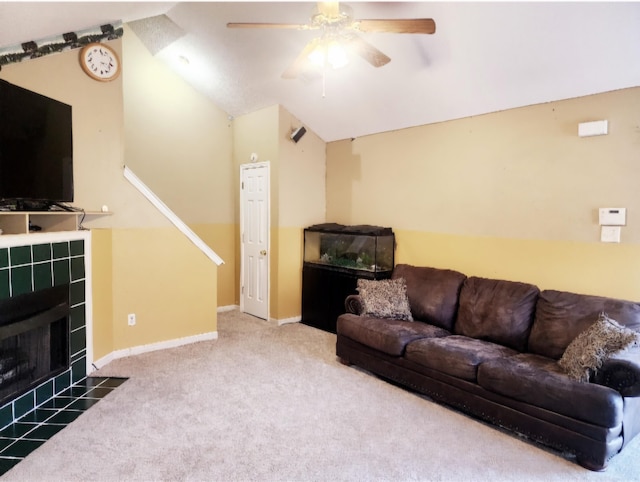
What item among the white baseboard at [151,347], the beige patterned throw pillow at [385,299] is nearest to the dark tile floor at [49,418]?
the white baseboard at [151,347]

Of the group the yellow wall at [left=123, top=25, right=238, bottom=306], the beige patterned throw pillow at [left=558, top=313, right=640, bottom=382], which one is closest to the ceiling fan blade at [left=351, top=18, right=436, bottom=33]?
the beige patterned throw pillow at [left=558, top=313, right=640, bottom=382]

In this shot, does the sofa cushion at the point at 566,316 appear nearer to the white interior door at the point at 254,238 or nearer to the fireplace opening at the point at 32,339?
the white interior door at the point at 254,238

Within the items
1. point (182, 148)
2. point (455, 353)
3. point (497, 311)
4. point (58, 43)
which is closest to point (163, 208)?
point (182, 148)

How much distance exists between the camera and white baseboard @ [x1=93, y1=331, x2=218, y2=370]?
12.3 ft

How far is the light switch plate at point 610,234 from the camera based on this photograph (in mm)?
3037

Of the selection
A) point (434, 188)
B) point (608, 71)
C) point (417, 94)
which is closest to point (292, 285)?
point (434, 188)

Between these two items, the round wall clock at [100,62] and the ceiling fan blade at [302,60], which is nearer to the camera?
the ceiling fan blade at [302,60]

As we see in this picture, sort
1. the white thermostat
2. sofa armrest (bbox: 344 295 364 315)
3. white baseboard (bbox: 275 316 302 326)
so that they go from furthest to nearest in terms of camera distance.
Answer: white baseboard (bbox: 275 316 302 326) < sofa armrest (bbox: 344 295 364 315) < the white thermostat

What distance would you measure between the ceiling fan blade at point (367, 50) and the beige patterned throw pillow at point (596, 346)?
2.21 meters

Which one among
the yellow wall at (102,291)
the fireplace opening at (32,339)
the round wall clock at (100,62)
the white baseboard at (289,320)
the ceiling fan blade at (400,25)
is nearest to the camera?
the ceiling fan blade at (400,25)

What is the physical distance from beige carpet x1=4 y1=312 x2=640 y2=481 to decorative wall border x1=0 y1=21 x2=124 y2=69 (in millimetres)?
2600

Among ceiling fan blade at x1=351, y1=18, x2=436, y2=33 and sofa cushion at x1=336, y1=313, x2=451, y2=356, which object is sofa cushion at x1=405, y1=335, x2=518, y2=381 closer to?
sofa cushion at x1=336, y1=313, x2=451, y2=356

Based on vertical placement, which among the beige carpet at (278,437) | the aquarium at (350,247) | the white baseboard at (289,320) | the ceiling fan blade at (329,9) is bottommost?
the beige carpet at (278,437)

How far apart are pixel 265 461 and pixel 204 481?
13.7 inches
